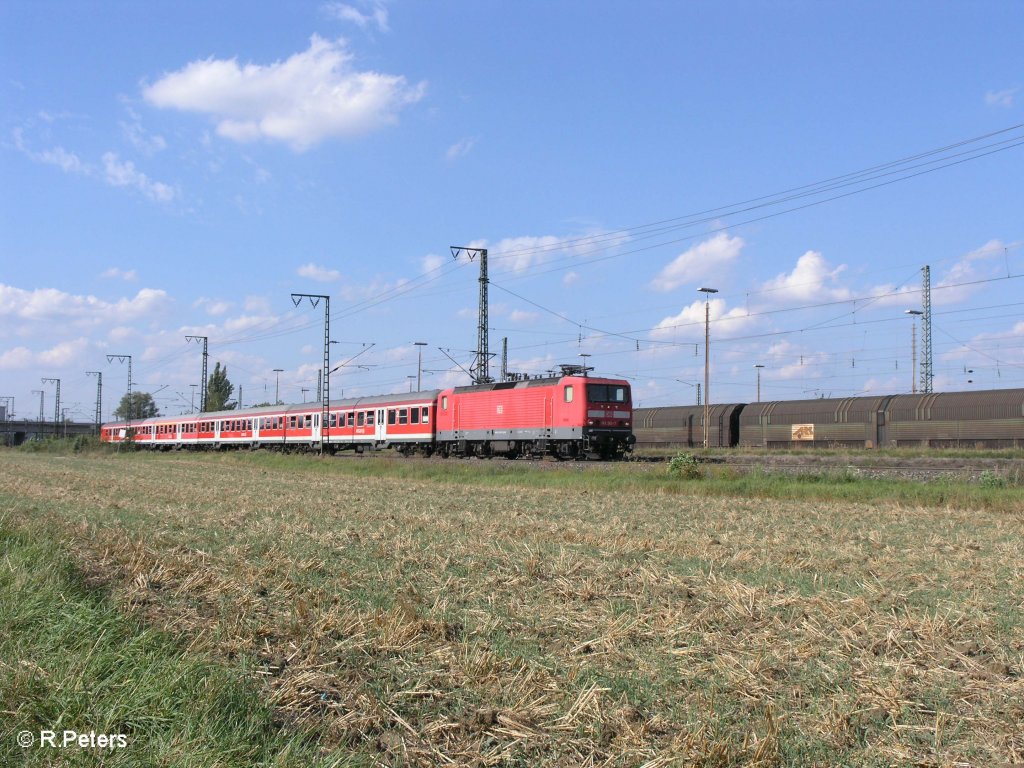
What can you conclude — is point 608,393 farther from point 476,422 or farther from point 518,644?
point 518,644

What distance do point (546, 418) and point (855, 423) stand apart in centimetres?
1879

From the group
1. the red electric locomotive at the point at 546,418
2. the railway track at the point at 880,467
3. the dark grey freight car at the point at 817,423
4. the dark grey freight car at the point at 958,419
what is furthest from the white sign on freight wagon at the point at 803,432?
the red electric locomotive at the point at 546,418

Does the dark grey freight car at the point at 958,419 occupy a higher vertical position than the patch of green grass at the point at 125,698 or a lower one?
higher

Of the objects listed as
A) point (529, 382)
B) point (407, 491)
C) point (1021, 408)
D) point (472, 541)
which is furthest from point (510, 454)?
point (472, 541)

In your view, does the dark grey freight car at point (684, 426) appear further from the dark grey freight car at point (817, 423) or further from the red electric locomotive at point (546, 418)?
the red electric locomotive at point (546, 418)

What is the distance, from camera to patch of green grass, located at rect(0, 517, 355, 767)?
4.26m

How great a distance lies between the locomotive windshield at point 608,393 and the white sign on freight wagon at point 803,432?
1544 cm

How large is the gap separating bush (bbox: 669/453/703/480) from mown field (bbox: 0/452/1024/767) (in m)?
11.1

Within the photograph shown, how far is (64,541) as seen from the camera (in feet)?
36.6

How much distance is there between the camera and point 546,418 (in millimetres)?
36562

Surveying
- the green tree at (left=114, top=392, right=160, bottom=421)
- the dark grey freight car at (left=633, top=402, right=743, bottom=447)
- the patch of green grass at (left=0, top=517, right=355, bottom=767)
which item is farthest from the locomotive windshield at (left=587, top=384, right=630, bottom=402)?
the green tree at (left=114, top=392, right=160, bottom=421)

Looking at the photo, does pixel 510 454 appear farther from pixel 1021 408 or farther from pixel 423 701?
pixel 423 701

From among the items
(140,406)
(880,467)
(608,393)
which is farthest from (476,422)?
(140,406)

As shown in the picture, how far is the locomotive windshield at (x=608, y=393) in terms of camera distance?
34.9m
